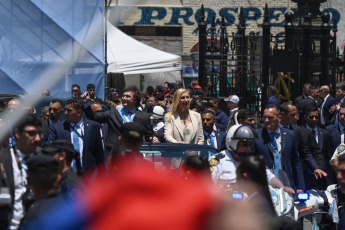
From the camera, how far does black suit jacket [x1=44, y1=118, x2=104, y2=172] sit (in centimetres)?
1095

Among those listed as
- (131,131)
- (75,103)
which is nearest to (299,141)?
(75,103)

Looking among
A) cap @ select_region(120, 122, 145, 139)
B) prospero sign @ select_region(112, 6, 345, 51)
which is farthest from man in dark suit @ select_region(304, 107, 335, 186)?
prospero sign @ select_region(112, 6, 345, 51)

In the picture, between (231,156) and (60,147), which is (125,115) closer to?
(231,156)

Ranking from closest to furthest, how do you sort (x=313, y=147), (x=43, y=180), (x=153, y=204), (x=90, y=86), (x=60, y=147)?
(x=153, y=204) < (x=43, y=180) < (x=60, y=147) < (x=313, y=147) < (x=90, y=86)

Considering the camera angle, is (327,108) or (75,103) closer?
(75,103)

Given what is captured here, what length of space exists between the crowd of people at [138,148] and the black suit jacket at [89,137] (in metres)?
0.01

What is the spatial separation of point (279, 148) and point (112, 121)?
2.08 metres

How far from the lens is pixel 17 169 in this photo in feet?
23.3

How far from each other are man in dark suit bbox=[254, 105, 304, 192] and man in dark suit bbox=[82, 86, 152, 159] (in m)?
1.55

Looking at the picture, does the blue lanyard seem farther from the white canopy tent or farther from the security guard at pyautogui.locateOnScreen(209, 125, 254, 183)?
the white canopy tent

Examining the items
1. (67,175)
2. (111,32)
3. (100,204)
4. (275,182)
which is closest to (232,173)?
(275,182)

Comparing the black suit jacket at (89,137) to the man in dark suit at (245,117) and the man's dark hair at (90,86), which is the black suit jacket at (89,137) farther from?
the man's dark hair at (90,86)

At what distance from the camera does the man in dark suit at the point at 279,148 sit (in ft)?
35.4

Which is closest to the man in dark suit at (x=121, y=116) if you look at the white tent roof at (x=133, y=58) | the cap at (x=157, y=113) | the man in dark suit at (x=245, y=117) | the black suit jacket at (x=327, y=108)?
the cap at (x=157, y=113)
